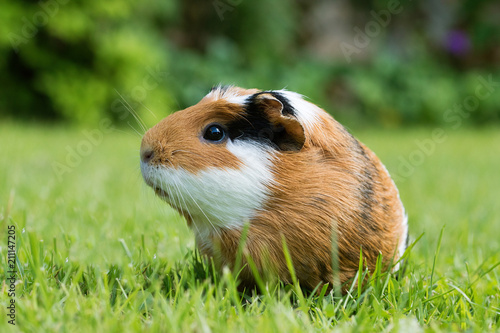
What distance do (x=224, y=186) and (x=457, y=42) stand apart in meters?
13.8

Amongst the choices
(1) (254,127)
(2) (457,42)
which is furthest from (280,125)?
(2) (457,42)

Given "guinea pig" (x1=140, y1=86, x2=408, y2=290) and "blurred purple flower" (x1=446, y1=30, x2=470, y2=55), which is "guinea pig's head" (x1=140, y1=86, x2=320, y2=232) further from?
"blurred purple flower" (x1=446, y1=30, x2=470, y2=55)

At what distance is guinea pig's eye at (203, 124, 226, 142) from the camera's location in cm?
206

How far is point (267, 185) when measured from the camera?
2.00 meters

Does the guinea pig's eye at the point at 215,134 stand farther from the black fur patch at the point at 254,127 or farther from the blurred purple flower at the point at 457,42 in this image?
the blurred purple flower at the point at 457,42

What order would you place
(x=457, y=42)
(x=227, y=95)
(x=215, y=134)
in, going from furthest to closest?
1. (x=457, y=42)
2. (x=227, y=95)
3. (x=215, y=134)

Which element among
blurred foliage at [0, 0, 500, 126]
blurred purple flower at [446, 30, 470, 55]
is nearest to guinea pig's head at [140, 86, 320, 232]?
blurred foliage at [0, 0, 500, 126]

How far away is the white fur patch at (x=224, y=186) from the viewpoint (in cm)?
196

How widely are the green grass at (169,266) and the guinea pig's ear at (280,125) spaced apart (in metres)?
0.59

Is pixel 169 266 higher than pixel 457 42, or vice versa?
pixel 457 42

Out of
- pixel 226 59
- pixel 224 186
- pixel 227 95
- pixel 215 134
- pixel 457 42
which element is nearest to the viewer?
pixel 224 186

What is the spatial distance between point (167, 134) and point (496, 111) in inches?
470

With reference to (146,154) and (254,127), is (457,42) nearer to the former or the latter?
(254,127)

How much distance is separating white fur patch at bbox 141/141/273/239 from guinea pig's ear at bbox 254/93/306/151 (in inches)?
3.4
